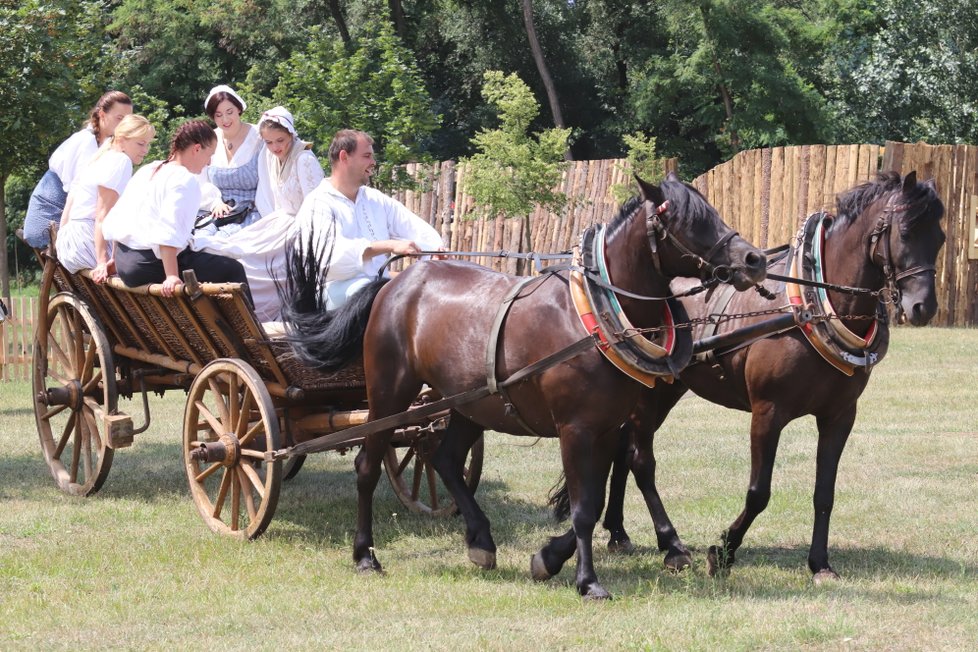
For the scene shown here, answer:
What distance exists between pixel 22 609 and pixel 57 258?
10.6 feet

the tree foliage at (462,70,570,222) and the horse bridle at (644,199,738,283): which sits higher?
the tree foliage at (462,70,570,222)

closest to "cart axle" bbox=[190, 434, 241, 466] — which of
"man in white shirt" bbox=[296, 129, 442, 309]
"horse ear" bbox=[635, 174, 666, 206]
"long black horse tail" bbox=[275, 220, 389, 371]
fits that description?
"long black horse tail" bbox=[275, 220, 389, 371]

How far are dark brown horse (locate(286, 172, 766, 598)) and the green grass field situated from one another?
426mm

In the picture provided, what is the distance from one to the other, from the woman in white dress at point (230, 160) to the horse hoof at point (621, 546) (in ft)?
10.1

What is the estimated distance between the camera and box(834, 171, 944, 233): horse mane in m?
5.50

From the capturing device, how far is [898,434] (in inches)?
400

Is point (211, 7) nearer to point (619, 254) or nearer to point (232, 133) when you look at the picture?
point (232, 133)

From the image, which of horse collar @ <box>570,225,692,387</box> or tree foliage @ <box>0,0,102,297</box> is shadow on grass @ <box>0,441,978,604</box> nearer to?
horse collar @ <box>570,225,692,387</box>

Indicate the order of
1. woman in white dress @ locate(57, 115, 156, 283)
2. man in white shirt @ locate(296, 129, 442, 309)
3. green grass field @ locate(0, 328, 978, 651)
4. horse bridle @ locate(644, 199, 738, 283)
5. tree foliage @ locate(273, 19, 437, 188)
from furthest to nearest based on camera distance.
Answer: tree foliage @ locate(273, 19, 437, 188) < woman in white dress @ locate(57, 115, 156, 283) < man in white shirt @ locate(296, 129, 442, 309) < horse bridle @ locate(644, 199, 738, 283) < green grass field @ locate(0, 328, 978, 651)

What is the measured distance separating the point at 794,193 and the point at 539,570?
1262 cm

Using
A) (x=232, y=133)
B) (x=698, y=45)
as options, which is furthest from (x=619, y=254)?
(x=698, y=45)

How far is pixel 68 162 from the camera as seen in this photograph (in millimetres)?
8508

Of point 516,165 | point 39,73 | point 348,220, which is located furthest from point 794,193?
point 348,220

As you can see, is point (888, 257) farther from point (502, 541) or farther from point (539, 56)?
point (539, 56)
